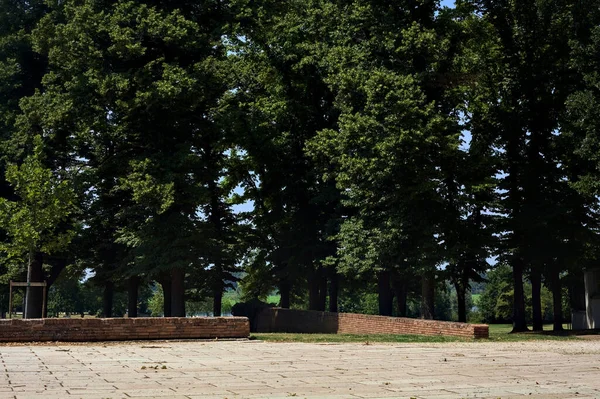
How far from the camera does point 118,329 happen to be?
2067 centimetres

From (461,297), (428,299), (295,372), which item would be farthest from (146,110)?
(295,372)

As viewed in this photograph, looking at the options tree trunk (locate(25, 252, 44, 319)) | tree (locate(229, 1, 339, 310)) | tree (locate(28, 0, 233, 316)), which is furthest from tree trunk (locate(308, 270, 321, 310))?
tree trunk (locate(25, 252, 44, 319))

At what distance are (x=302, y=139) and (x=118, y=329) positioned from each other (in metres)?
19.9

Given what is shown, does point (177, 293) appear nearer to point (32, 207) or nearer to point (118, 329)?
point (32, 207)

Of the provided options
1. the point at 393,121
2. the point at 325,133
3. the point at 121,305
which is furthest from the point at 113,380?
the point at 121,305

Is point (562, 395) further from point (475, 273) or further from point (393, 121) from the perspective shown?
point (475, 273)

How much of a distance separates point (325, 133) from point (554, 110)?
1213cm

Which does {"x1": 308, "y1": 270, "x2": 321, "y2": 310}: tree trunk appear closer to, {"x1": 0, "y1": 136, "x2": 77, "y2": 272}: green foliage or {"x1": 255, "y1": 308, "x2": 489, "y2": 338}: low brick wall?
{"x1": 255, "y1": 308, "x2": 489, "y2": 338}: low brick wall

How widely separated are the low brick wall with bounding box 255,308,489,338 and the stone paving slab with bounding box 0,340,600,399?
211 inches

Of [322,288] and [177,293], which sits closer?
[177,293]

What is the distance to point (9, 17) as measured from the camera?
131 ft

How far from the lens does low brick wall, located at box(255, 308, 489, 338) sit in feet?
79.2

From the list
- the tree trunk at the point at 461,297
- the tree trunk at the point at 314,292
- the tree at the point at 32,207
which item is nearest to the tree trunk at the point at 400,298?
the tree trunk at the point at 461,297

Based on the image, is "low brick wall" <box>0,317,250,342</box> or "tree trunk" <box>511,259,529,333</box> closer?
"low brick wall" <box>0,317,250,342</box>
